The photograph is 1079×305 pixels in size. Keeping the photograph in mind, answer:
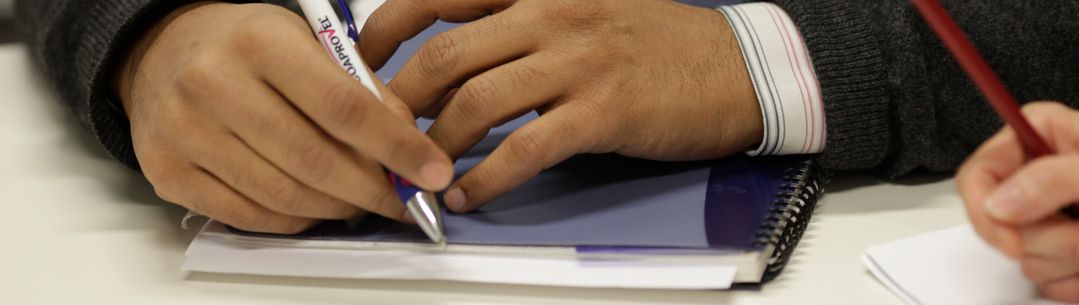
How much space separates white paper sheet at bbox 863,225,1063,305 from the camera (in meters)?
0.50

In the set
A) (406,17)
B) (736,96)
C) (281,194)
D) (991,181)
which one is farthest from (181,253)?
(991,181)

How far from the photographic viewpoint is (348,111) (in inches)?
20.5

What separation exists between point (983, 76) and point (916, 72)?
21 centimetres

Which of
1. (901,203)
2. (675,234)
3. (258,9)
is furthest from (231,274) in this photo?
(901,203)

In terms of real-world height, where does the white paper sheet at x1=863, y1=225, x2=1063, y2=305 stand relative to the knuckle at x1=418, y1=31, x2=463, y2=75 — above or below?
below

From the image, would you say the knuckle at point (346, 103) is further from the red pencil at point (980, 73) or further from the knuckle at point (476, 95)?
the red pencil at point (980, 73)

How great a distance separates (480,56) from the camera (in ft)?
1.98

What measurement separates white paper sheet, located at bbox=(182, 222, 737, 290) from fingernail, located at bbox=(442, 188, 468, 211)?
37mm

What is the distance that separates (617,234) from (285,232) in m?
0.20

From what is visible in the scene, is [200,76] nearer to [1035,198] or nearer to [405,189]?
[405,189]

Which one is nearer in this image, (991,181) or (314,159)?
(991,181)

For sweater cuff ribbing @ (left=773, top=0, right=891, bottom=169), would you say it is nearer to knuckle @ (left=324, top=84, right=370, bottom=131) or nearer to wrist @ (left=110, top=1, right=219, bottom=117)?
knuckle @ (left=324, top=84, right=370, bottom=131)

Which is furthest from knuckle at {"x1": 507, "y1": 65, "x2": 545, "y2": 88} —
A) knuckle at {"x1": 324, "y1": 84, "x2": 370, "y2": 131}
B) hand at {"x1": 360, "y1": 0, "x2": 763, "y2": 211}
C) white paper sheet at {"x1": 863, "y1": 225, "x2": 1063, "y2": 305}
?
white paper sheet at {"x1": 863, "y1": 225, "x2": 1063, "y2": 305}

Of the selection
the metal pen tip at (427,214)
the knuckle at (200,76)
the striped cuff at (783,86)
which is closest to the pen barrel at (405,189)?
the metal pen tip at (427,214)
